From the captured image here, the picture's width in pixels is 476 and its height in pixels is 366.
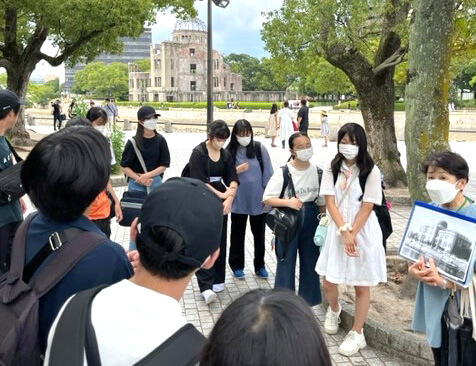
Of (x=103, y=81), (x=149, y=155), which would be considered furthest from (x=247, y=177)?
(x=103, y=81)

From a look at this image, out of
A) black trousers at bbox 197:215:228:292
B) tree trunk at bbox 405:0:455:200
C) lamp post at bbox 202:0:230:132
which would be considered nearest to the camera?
tree trunk at bbox 405:0:455:200

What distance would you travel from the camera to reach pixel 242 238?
5520mm

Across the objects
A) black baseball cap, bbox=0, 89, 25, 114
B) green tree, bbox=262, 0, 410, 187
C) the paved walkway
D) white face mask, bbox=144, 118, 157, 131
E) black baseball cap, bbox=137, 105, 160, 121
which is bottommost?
the paved walkway

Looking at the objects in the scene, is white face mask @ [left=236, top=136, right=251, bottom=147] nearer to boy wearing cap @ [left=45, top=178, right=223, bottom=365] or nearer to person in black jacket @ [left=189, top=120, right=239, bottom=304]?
person in black jacket @ [left=189, top=120, right=239, bottom=304]

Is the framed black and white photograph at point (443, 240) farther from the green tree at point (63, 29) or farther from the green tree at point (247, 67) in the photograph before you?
the green tree at point (247, 67)

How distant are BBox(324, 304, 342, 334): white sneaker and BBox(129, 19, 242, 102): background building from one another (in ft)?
257

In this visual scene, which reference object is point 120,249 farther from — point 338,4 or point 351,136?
point 338,4

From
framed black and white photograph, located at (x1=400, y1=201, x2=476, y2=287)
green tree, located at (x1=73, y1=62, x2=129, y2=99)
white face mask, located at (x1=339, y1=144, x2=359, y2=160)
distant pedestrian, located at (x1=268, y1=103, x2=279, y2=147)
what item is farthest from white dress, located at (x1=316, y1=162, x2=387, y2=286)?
green tree, located at (x1=73, y1=62, x2=129, y2=99)

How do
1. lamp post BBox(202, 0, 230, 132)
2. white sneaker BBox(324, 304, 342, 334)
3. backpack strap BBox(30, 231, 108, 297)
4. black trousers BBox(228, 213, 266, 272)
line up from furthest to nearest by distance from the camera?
lamp post BBox(202, 0, 230, 132), black trousers BBox(228, 213, 266, 272), white sneaker BBox(324, 304, 342, 334), backpack strap BBox(30, 231, 108, 297)

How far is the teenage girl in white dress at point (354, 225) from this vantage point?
3.72 meters

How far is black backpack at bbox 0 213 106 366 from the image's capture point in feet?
5.19

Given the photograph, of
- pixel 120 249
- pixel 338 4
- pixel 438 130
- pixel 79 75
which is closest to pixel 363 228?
pixel 438 130

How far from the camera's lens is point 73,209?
187 centimetres

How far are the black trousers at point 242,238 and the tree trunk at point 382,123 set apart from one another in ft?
17.5
